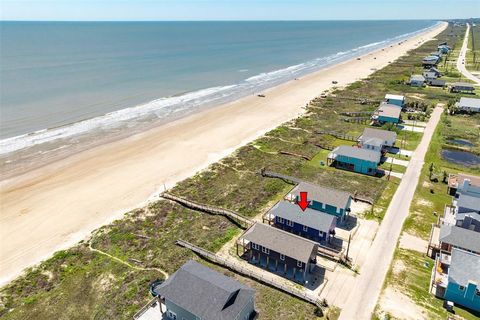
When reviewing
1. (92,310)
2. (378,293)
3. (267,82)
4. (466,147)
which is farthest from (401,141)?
(267,82)

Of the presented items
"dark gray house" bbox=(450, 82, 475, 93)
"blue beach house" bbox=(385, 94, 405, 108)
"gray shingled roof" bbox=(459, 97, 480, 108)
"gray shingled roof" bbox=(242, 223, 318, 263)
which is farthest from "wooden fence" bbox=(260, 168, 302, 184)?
"dark gray house" bbox=(450, 82, 475, 93)

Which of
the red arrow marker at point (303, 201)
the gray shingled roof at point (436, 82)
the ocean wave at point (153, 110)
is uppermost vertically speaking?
the ocean wave at point (153, 110)

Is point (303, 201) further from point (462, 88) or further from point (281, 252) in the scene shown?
point (462, 88)

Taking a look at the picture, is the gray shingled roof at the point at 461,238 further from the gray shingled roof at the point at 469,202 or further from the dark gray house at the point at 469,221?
the gray shingled roof at the point at 469,202

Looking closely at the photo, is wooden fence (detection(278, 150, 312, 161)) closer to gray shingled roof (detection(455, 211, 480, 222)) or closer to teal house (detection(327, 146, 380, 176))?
teal house (detection(327, 146, 380, 176))

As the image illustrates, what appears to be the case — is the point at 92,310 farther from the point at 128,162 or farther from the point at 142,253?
the point at 128,162

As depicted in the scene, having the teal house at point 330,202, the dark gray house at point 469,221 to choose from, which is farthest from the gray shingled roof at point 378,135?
the dark gray house at point 469,221

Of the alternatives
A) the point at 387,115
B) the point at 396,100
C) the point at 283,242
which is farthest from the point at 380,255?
the point at 396,100
